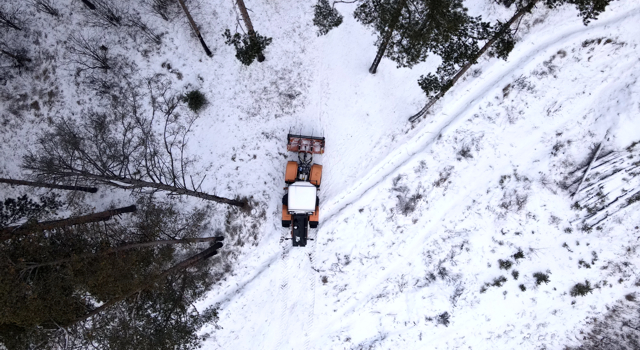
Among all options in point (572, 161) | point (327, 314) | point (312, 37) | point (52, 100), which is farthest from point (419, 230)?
point (52, 100)

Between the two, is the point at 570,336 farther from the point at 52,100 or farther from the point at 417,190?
the point at 52,100

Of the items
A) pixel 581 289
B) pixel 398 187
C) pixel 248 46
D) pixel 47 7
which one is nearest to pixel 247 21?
pixel 248 46

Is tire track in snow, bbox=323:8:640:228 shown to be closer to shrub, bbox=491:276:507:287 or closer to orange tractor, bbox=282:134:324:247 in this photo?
orange tractor, bbox=282:134:324:247

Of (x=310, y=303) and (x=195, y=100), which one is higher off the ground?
(x=195, y=100)

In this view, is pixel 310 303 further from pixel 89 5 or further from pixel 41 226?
pixel 89 5

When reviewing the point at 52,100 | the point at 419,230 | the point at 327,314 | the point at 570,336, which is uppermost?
the point at 52,100

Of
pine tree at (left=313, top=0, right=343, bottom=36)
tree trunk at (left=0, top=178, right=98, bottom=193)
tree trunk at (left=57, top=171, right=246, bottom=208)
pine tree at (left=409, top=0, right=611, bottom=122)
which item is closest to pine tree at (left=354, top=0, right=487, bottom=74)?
pine tree at (left=409, top=0, right=611, bottom=122)
